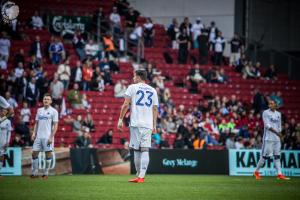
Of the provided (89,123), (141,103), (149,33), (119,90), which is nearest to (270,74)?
(149,33)

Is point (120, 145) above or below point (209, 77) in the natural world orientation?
below

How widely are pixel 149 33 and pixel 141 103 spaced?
67.9 ft

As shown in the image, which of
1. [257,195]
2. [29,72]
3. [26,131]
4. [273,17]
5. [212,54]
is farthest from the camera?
[273,17]

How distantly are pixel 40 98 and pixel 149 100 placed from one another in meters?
15.3

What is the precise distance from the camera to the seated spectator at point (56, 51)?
3338cm

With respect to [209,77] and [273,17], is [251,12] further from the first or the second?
[209,77]

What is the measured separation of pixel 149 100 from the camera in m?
17.0

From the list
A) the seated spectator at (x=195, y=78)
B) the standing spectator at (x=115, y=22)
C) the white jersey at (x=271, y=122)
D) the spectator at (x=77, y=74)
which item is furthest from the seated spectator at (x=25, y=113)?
the white jersey at (x=271, y=122)

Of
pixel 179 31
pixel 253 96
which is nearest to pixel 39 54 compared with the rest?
pixel 179 31

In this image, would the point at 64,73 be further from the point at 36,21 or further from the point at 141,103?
the point at 141,103

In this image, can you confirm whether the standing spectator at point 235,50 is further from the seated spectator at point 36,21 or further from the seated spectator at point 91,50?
the seated spectator at point 36,21

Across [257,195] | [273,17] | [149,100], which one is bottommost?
[257,195]

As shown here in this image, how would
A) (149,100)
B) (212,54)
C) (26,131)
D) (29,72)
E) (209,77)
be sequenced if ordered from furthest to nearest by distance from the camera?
(212,54)
(209,77)
(29,72)
(26,131)
(149,100)

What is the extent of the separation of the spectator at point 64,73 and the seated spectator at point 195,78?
6.71 metres
